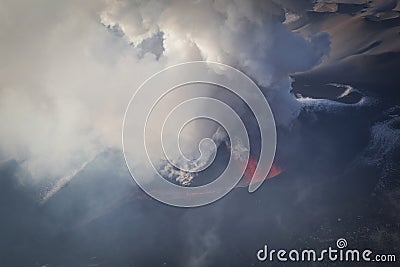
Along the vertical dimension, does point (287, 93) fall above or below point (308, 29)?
below

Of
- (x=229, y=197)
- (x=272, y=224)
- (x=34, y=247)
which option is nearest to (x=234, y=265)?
(x=272, y=224)

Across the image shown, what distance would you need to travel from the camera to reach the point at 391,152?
2862cm

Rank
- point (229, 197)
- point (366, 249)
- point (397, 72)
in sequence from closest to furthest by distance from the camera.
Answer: point (366, 249), point (229, 197), point (397, 72)

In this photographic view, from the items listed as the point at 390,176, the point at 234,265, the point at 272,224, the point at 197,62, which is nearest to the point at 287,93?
the point at 197,62

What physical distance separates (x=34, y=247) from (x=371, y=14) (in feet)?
149

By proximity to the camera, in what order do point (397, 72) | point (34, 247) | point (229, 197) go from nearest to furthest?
point (34, 247) < point (229, 197) < point (397, 72)

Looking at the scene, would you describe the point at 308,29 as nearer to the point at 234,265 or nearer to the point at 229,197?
the point at 229,197

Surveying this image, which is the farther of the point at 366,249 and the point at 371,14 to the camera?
the point at 371,14

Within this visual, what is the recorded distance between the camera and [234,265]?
2209cm

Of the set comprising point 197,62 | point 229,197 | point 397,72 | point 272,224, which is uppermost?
point 397,72

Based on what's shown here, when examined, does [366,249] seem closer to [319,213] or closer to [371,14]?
[319,213]

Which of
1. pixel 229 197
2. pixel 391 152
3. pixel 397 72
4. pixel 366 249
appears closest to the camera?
pixel 366 249

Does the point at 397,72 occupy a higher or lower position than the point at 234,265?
higher

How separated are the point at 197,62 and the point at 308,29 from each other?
23014 millimetres
